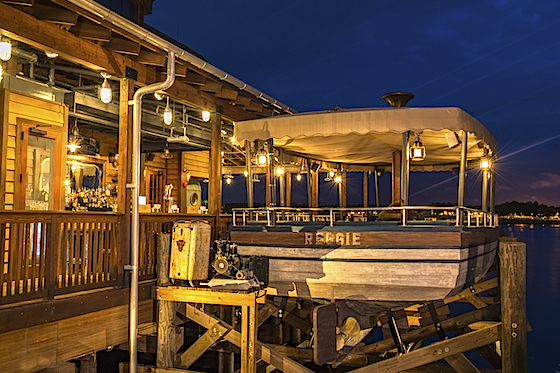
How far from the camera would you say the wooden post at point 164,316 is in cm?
859

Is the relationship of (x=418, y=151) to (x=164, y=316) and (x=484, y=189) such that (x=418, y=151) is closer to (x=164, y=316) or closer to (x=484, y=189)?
(x=484, y=189)

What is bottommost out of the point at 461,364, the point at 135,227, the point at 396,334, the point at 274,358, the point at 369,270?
the point at 461,364

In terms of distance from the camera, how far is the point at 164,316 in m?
8.70

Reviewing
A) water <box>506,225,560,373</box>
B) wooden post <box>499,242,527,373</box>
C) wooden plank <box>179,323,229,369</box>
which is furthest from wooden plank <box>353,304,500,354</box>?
water <box>506,225,560,373</box>

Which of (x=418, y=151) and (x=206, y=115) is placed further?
(x=206, y=115)

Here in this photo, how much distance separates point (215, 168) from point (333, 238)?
3965 millimetres

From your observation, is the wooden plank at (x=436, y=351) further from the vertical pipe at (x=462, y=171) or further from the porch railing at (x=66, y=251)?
the porch railing at (x=66, y=251)

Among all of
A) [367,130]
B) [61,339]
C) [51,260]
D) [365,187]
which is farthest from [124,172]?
[365,187]

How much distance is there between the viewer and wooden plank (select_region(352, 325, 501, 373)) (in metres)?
8.56

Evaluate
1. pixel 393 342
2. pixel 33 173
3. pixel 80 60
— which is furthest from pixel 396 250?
pixel 33 173

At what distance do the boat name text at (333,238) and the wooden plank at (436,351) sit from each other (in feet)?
6.38

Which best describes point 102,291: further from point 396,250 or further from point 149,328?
point 396,250

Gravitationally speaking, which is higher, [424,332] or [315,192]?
[315,192]

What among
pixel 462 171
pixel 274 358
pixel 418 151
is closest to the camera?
pixel 274 358
